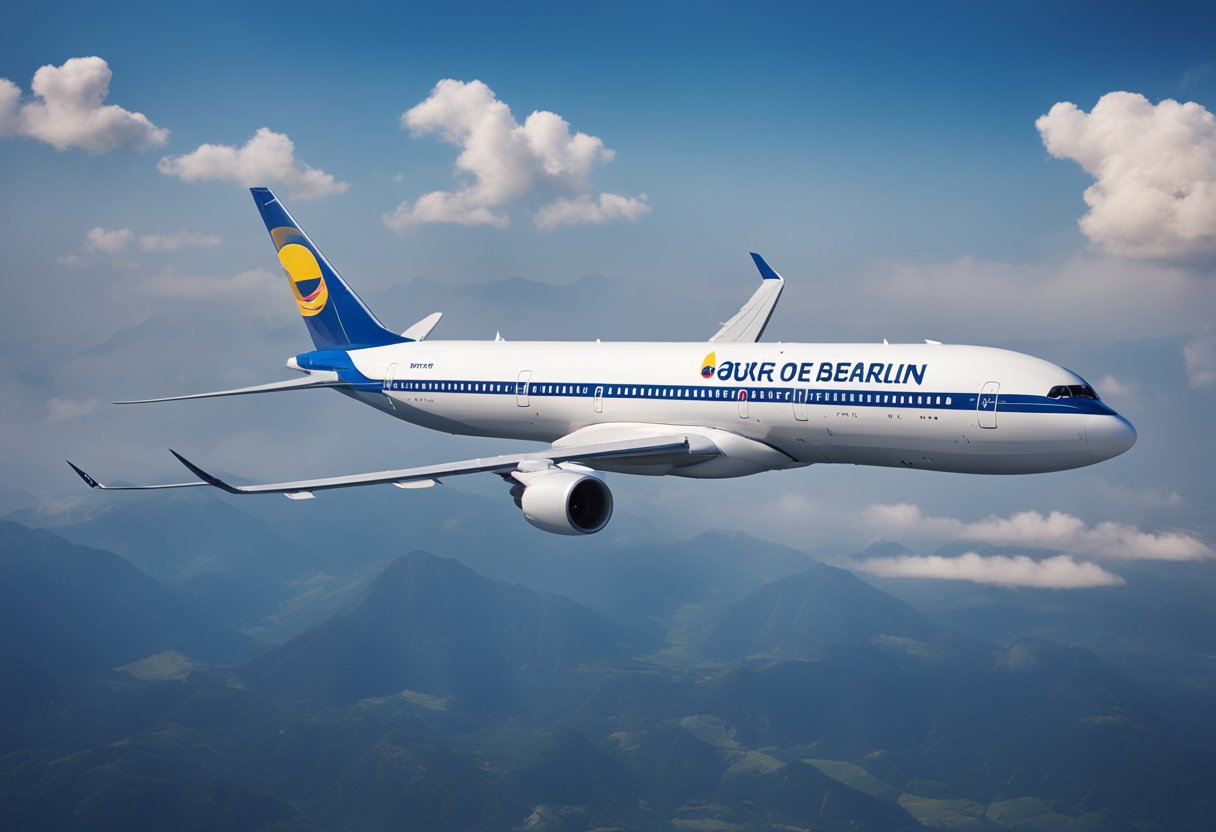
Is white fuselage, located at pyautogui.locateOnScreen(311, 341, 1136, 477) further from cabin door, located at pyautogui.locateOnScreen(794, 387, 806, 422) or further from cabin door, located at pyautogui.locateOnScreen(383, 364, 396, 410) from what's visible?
cabin door, located at pyautogui.locateOnScreen(383, 364, 396, 410)

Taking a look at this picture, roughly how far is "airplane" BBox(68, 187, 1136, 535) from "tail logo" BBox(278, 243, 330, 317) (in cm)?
363

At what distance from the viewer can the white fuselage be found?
26.0m

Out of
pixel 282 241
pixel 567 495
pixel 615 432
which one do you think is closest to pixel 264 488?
pixel 567 495

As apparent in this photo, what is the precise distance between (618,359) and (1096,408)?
1506cm

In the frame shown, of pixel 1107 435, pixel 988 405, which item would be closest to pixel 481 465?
pixel 988 405

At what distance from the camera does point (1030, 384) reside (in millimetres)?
25984

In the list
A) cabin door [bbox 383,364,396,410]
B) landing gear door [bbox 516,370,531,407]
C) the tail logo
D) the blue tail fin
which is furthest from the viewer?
the tail logo

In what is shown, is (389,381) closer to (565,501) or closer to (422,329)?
(422,329)

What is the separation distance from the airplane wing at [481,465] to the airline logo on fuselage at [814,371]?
2.21 m

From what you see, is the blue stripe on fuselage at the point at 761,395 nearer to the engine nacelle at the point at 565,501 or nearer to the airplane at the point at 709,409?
the airplane at the point at 709,409

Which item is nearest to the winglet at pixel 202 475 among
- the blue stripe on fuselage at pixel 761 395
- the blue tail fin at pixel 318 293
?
the blue stripe on fuselage at pixel 761 395

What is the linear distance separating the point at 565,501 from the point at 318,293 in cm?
2298

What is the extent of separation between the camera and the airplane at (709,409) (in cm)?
2595

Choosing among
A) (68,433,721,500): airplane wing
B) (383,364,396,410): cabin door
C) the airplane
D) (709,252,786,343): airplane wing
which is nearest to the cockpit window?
the airplane
